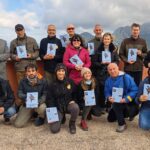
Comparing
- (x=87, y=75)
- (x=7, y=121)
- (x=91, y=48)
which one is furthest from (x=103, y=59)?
(x=7, y=121)

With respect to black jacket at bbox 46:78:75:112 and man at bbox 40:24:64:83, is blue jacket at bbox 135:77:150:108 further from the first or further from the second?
man at bbox 40:24:64:83

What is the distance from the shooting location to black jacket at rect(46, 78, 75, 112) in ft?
23.7

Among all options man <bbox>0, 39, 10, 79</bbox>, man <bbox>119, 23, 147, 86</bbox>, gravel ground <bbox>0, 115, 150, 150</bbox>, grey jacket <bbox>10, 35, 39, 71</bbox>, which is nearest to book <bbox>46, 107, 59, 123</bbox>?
gravel ground <bbox>0, 115, 150, 150</bbox>

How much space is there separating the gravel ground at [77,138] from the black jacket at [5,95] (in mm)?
503

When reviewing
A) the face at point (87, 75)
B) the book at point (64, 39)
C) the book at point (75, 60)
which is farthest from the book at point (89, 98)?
the book at point (64, 39)

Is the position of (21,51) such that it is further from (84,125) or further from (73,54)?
(84,125)

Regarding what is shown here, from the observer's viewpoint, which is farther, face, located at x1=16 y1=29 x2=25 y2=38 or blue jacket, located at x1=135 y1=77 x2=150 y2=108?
face, located at x1=16 y1=29 x2=25 y2=38

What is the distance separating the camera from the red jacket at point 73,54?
784 centimetres

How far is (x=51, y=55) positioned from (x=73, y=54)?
579 mm

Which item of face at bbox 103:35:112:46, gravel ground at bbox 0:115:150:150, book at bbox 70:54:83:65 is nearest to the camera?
gravel ground at bbox 0:115:150:150

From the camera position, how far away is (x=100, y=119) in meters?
7.92

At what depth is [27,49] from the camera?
806 cm

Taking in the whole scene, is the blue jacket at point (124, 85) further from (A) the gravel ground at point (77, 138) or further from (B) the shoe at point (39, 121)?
(B) the shoe at point (39, 121)

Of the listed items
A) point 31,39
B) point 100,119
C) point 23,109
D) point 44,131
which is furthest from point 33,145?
point 31,39
